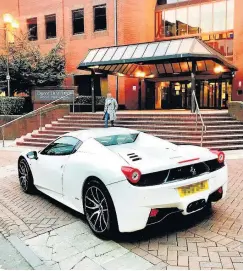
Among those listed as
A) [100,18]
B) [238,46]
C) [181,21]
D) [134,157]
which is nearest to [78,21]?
[100,18]

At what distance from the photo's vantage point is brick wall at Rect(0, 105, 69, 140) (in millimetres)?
16375

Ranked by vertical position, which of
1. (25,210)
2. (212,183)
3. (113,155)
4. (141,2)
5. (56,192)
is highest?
(141,2)

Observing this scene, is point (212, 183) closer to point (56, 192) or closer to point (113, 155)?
point (113, 155)

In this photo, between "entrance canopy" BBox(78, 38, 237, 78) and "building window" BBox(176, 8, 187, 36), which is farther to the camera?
"building window" BBox(176, 8, 187, 36)

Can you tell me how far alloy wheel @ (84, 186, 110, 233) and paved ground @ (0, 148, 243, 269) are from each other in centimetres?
18

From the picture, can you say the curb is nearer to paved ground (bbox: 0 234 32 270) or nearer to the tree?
paved ground (bbox: 0 234 32 270)

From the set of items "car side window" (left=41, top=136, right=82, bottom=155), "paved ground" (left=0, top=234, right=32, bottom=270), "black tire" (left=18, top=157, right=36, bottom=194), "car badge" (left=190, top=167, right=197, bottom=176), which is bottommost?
"paved ground" (left=0, top=234, right=32, bottom=270)

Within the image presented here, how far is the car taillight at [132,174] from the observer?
3820mm

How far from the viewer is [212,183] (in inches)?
173

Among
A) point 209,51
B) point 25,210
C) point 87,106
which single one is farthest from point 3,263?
point 87,106

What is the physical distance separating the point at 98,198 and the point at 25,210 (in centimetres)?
194

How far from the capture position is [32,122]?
16484 mm

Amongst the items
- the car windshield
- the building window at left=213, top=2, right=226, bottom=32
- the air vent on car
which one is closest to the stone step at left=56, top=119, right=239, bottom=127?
the car windshield

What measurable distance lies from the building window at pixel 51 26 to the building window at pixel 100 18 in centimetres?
381
